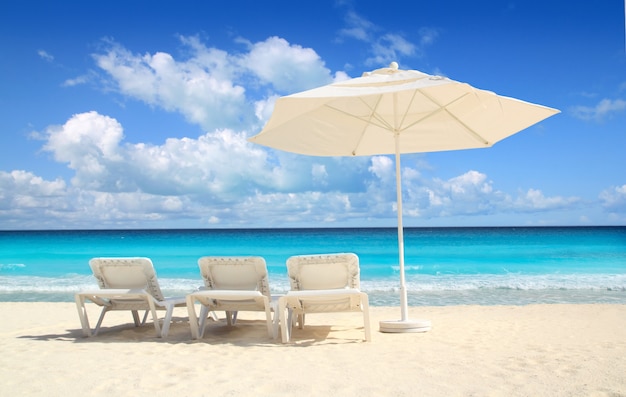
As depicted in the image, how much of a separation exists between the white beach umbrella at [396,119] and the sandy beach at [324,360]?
0.96m

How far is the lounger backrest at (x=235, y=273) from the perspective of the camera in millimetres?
5773

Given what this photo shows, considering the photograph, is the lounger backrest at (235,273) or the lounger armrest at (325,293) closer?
the lounger armrest at (325,293)

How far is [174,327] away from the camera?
648cm

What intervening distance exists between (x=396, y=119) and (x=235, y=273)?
2.40 m

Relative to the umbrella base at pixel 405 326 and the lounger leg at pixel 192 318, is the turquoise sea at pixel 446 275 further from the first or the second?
the lounger leg at pixel 192 318

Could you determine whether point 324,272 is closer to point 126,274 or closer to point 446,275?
point 126,274

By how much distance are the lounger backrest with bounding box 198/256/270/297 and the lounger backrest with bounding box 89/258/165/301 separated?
56 centimetres

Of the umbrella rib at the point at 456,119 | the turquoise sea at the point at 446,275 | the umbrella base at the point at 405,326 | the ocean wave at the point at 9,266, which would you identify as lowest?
the turquoise sea at the point at 446,275

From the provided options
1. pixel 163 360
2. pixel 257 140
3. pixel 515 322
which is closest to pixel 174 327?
pixel 163 360

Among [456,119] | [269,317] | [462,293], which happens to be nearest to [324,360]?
[269,317]

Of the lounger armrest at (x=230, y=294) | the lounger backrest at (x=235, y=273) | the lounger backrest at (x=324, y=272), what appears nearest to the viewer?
the lounger armrest at (x=230, y=294)

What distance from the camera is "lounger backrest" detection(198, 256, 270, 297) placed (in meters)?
5.77

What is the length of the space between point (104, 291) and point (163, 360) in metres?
1.44

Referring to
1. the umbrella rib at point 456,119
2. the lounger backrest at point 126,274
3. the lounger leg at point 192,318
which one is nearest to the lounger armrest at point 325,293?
the lounger leg at point 192,318
